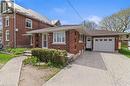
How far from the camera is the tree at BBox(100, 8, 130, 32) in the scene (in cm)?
4250

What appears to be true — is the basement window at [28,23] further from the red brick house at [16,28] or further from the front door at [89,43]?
the front door at [89,43]

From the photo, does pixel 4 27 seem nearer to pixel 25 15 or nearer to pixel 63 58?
pixel 25 15

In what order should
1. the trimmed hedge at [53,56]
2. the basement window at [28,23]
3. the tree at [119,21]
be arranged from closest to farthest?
the trimmed hedge at [53,56]
the basement window at [28,23]
the tree at [119,21]

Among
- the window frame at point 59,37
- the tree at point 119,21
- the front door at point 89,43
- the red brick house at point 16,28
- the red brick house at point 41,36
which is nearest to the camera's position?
the window frame at point 59,37

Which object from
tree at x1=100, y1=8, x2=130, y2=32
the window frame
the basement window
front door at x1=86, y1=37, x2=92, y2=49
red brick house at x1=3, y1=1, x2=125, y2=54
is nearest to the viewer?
the window frame

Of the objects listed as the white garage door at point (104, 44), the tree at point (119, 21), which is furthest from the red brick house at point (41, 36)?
the tree at point (119, 21)

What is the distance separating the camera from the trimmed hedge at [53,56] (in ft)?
38.7

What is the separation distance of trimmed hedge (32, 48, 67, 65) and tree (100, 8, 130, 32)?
34.4 metres

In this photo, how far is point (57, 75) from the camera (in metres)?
9.31

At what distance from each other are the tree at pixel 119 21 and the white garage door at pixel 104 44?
61.7ft

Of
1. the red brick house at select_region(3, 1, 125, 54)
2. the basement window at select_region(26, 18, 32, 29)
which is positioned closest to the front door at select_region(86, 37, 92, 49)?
the red brick house at select_region(3, 1, 125, 54)

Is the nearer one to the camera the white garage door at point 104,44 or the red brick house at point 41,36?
the red brick house at point 41,36

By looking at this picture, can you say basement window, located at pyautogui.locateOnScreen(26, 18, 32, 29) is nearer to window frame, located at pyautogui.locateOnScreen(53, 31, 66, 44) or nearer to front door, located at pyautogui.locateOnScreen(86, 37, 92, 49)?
front door, located at pyautogui.locateOnScreen(86, 37, 92, 49)

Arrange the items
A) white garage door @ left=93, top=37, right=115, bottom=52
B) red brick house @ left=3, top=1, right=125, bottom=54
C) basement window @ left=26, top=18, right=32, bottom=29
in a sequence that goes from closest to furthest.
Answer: red brick house @ left=3, top=1, right=125, bottom=54
white garage door @ left=93, top=37, right=115, bottom=52
basement window @ left=26, top=18, right=32, bottom=29
